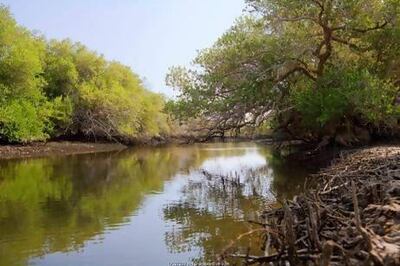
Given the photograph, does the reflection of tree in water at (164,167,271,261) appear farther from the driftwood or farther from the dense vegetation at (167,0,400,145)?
the dense vegetation at (167,0,400,145)

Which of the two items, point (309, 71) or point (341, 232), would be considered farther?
point (309, 71)

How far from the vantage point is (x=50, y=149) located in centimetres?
4384

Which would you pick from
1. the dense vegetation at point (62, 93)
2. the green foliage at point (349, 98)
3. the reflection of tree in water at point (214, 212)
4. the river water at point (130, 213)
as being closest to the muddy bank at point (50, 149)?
the dense vegetation at point (62, 93)

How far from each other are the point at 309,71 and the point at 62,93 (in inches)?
1156

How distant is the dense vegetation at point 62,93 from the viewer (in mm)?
39156

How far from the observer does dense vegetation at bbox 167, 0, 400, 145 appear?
2427 cm

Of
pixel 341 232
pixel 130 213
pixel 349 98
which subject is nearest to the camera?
pixel 341 232

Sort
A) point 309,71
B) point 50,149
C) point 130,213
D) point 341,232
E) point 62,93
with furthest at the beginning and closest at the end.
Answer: point 62,93 < point 50,149 < point 309,71 < point 130,213 < point 341,232

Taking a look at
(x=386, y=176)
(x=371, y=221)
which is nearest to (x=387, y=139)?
(x=386, y=176)

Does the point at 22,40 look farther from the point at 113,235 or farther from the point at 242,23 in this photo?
the point at 113,235

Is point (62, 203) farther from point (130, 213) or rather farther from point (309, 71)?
point (309, 71)

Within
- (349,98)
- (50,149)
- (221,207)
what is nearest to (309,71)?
(349,98)

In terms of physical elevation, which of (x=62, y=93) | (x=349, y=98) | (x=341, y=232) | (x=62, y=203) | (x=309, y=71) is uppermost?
(x=62, y=93)

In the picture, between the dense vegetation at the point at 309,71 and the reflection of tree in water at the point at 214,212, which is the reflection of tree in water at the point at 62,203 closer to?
the reflection of tree in water at the point at 214,212
